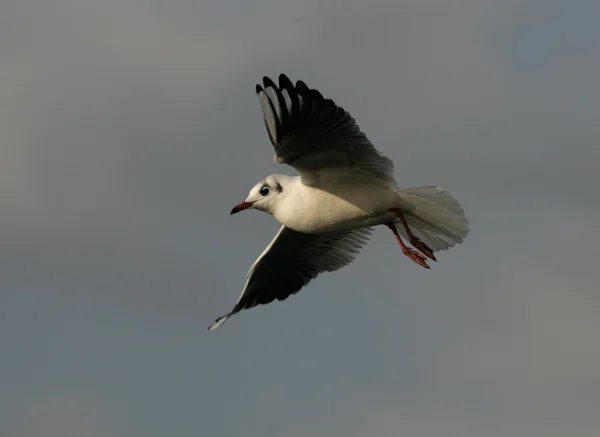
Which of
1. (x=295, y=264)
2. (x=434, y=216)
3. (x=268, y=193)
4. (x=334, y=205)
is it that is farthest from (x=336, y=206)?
(x=295, y=264)

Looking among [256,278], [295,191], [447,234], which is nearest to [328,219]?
[295,191]

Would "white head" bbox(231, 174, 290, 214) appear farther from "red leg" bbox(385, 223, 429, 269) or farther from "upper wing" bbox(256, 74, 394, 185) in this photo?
"red leg" bbox(385, 223, 429, 269)

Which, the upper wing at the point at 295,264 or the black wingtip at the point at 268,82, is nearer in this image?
the black wingtip at the point at 268,82

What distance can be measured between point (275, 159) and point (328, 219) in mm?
1090

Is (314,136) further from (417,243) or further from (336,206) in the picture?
(417,243)

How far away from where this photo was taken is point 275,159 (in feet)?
41.3

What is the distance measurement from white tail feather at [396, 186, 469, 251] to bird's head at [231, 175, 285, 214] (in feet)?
4.03

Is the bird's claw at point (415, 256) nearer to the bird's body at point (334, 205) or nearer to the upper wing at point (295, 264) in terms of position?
the bird's body at point (334, 205)

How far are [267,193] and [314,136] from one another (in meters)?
1.37

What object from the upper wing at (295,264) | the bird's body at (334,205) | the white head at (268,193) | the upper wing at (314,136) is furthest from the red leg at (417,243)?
the upper wing at (295,264)

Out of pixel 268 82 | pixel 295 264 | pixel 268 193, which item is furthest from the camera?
pixel 295 264

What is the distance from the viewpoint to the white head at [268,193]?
44.7ft

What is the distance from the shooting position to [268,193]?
44.9 ft

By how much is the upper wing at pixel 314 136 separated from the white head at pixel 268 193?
0.36m
